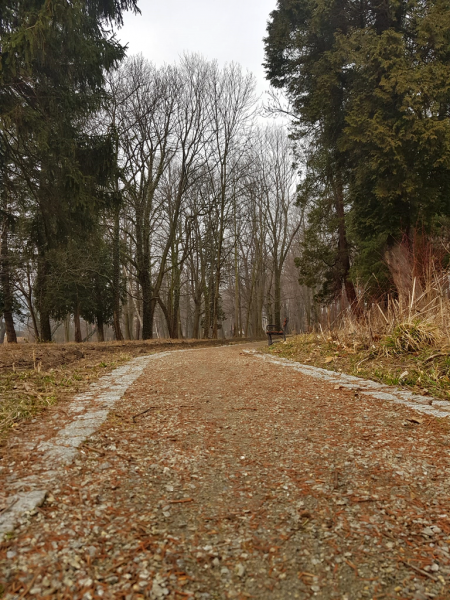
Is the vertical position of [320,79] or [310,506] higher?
[320,79]

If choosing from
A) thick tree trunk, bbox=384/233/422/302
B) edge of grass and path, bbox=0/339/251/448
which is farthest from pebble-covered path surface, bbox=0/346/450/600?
thick tree trunk, bbox=384/233/422/302

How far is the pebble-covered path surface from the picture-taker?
1.06m

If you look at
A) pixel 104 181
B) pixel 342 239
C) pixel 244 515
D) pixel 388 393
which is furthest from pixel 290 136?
pixel 244 515

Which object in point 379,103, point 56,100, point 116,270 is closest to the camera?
Result: point 56,100

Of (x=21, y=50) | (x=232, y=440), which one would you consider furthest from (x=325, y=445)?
(x=21, y=50)

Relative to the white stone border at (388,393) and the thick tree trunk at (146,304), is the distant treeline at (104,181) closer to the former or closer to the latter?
the thick tree trunk at (146,304)

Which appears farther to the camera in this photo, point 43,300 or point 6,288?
point 6,288

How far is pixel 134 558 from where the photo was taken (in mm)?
1138

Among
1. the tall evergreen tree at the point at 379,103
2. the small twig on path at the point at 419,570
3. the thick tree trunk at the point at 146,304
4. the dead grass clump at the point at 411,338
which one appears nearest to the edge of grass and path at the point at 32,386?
the small twig on path at the point at 419,570

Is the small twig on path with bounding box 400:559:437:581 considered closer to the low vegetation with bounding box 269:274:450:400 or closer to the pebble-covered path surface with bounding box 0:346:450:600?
the pebble-covered path surface with bounding box 0:346:450:600

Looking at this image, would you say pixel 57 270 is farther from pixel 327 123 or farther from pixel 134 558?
pixel 134 558

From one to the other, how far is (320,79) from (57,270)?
11.3 m

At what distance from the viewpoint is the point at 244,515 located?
55.5 inches

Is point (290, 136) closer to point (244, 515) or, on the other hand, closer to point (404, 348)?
point (404, 348)
